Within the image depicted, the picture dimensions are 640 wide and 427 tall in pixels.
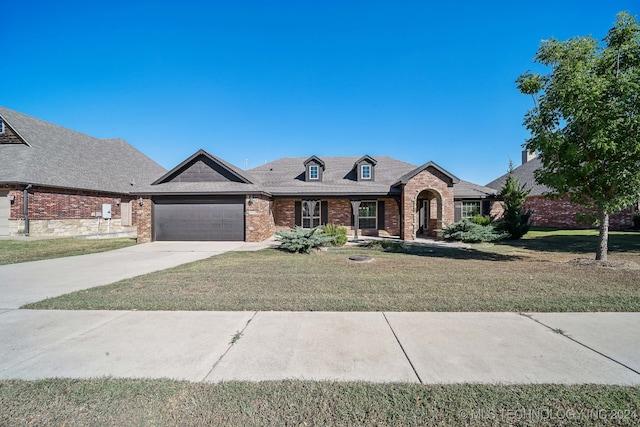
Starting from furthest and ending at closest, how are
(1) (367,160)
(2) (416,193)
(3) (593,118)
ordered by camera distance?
(1) (367,160), (2) (416,193), (3) (593,118)

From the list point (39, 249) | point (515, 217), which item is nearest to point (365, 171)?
point (515, 217)

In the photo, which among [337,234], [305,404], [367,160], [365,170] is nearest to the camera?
[305,404]

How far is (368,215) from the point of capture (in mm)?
18016

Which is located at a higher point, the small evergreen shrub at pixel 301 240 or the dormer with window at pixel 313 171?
the dormer with window at pixel 313 171

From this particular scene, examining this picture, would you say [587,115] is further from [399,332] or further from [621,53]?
[399,332]

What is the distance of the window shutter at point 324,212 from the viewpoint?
1780cm

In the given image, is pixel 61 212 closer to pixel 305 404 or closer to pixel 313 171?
pixel 313 171

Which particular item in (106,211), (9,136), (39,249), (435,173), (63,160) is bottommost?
(39,249)

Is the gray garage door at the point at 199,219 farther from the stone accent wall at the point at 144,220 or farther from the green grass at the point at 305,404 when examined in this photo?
the green grass at the point at 305,404

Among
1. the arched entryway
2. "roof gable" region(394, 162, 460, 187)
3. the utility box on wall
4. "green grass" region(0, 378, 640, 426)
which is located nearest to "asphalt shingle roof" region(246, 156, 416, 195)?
"roof gable" region(394, 162, 460, 187)

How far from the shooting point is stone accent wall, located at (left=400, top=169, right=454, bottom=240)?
15.8 m

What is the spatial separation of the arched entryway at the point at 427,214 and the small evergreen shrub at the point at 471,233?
58.2 inches

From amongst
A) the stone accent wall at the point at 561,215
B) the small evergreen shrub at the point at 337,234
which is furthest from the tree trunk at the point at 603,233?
the stone accent wall at the point at 561,215

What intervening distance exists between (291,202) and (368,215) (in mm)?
5150
